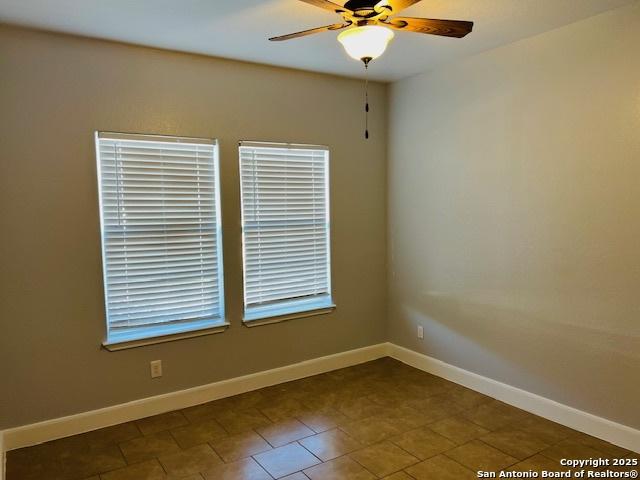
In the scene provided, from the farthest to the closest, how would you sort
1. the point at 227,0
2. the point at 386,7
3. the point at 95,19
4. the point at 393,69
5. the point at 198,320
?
the point at 393,69 < the point at 198,320 < the point at 95,19 < the point at 227,0 < the point at 386,7

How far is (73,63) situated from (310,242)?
2083 mm

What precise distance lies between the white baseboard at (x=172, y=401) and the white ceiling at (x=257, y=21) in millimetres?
2370

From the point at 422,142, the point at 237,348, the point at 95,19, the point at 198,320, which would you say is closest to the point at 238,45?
the point at 95,19

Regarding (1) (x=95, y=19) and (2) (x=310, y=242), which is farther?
(2) (x=310, y=242)

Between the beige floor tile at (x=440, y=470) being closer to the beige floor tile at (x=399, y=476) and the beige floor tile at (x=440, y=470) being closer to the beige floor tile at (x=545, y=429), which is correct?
the beige floor tile at (x=399, y=476)

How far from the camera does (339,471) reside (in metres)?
2.61

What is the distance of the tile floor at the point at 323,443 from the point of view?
2.62m

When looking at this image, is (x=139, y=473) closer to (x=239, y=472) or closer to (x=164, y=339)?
(x=239, y=472)

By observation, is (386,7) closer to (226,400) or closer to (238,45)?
(238,45)

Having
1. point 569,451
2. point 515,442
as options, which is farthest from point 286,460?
point 569,451

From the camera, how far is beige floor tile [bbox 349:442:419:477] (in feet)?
8.59

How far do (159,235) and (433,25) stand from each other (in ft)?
7.16

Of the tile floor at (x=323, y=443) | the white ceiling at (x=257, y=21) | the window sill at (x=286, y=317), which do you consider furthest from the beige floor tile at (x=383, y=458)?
the white ceiling at (x=257, y=21)

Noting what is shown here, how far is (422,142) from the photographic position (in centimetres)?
398
